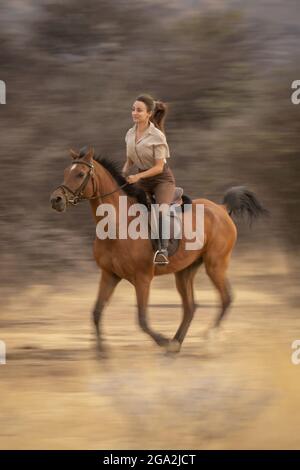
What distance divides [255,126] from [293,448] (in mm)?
7103

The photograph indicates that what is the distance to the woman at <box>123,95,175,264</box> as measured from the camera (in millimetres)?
7707

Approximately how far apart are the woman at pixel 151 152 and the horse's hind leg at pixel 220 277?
884mm

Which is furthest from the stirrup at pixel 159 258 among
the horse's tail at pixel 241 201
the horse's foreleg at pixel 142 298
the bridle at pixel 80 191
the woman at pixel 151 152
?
the horse's tail at pixel 241 201

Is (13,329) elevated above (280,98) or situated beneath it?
situated beneath

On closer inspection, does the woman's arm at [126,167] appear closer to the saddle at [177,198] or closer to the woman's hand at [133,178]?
the woman's hand at [133,178]

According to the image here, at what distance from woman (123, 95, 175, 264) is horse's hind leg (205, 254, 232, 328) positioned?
0.88 metres

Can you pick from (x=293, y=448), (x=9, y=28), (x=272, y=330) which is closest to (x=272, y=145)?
(x=272, y=330)

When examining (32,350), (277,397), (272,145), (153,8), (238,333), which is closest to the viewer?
(277,397)

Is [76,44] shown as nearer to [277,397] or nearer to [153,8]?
[153,8]

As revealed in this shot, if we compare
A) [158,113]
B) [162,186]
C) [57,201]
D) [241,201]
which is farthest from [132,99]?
[57,201]

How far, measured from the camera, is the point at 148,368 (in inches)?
315

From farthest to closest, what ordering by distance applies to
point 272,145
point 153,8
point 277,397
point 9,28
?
point 153,8 < point 9,28 < point 272,145 < point 277,397

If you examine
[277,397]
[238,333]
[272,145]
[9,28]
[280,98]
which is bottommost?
[277,397]

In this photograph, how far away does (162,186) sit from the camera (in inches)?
316
